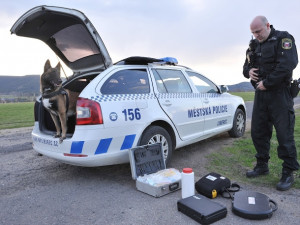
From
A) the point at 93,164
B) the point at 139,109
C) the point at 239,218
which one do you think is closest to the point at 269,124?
the point at 239,218

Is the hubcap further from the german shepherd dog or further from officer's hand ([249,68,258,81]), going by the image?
officer's hand ([249,68,258,81])

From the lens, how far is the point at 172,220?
93.9 inches

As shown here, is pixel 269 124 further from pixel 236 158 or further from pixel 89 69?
pixel 89 69

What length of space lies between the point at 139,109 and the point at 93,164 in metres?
0.94

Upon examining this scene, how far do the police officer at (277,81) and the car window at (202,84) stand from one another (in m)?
1.45

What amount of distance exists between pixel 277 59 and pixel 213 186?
1.71 meters

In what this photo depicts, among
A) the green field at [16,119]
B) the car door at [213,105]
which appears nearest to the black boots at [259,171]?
the car door at [213,105]

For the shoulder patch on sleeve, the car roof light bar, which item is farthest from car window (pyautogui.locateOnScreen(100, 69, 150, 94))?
the shoulder patch on sleeve

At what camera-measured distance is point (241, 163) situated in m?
4.07

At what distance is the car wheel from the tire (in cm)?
249

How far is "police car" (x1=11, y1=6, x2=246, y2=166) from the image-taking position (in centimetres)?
306

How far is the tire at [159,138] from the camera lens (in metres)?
3.45

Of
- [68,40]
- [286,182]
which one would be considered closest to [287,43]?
[286,182]

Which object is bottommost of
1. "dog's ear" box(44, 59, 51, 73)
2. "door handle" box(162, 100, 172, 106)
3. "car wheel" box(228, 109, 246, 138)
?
"car wheel" box(228, 109, 246, 138)
